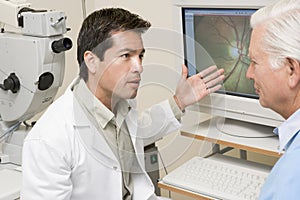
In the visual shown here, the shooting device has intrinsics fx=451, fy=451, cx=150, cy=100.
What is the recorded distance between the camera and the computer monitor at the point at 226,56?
1.63 metres

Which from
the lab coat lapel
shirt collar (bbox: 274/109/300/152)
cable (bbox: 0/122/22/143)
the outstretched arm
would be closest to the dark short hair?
the lab coat lapel

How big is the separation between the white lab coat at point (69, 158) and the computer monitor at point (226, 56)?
38cm

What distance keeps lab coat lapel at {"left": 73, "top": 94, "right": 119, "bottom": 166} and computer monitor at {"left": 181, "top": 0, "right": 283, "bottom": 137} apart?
0.37 metres

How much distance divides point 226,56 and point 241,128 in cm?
29

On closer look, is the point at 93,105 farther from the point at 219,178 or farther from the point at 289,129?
the point at 289,129

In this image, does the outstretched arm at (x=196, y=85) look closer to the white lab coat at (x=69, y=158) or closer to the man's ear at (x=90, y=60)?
the white lab coat at (x=69, y=158)

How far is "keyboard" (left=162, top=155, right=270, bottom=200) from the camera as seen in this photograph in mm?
1474

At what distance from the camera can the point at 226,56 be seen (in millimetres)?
1700

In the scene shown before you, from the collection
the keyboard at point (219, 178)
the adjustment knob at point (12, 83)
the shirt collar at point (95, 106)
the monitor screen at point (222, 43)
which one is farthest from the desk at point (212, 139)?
the adjustment knob at point (12, 83)

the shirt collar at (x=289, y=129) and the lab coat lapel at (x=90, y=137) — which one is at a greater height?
the shirt collar at (x=289, y=129)

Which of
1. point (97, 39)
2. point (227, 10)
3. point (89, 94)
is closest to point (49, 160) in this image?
point (89, 94)

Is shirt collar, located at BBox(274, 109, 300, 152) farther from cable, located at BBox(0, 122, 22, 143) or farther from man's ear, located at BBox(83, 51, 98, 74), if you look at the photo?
cable, located at BBox(0, 122, 22, 143)

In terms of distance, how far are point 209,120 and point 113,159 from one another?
18.8 inches

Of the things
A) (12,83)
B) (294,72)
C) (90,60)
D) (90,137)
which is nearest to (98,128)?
(90,137)
